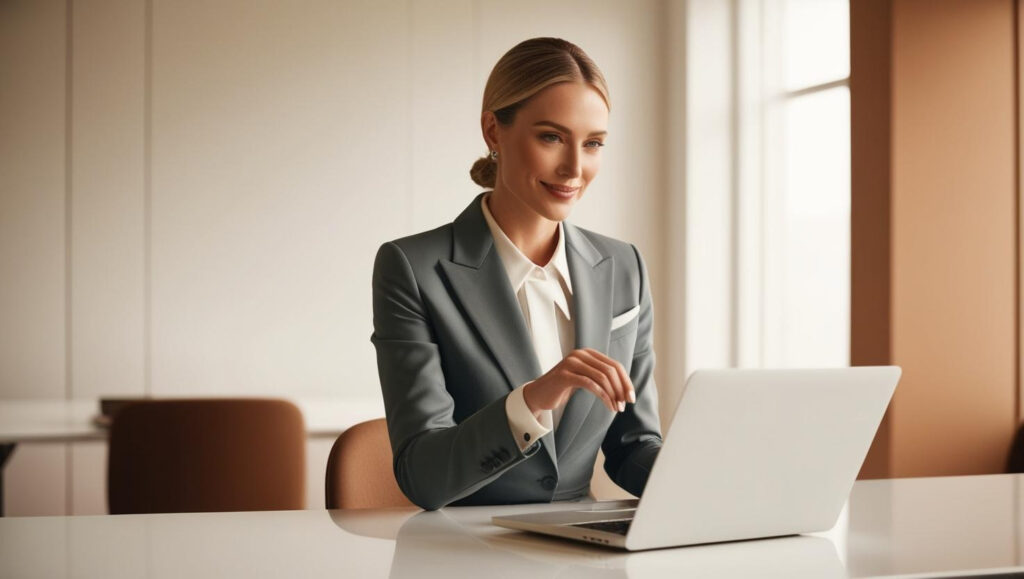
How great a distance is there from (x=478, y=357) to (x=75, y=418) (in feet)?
7.57

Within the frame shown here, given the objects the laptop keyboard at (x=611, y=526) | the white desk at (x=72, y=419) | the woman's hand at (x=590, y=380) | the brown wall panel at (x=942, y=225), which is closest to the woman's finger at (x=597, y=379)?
the woman's hand at (x=590, y=380)

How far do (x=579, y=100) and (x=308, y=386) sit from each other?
3.40 metres

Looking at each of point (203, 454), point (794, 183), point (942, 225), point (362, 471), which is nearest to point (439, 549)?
point (362, 471)

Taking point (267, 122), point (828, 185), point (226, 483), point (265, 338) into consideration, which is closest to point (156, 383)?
point (265, 338)

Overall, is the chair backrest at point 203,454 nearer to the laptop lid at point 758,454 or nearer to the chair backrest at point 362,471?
the chair backrest at point 362,471

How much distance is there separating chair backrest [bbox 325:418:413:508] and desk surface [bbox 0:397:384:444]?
1142 millimetres

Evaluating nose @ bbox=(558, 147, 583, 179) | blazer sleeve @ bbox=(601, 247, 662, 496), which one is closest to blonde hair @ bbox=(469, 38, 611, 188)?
nose @ bbox=(558, 147, 583, 179)

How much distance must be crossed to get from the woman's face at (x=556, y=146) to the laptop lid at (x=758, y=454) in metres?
0.54

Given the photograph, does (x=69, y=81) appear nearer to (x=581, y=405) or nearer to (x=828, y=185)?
(x=828, y=185)

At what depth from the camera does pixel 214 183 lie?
4660 millimetres

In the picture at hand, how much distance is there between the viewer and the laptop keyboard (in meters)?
1.17

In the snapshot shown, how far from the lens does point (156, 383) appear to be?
15.1ft

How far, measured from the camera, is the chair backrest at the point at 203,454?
105 inches

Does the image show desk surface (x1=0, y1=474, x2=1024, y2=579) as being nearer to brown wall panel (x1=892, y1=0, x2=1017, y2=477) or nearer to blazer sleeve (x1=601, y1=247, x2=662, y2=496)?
blazer sleeve (x1=601, y1=247, x2=662, y2=496)
